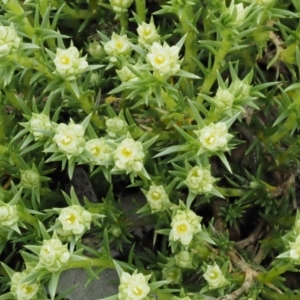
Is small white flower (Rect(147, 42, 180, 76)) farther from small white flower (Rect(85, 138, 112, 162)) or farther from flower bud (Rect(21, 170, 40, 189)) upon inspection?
flower bud (Rect(21, 170, 40, 189))

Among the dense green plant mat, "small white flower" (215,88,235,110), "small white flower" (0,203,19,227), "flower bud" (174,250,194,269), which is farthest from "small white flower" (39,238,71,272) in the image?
"small white flower" (215,88,235,110)

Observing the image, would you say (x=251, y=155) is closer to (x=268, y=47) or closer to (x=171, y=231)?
(x=268, y=47)

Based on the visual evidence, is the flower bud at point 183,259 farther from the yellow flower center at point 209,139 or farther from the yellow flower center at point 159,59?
the yellow flower center at point 159,59

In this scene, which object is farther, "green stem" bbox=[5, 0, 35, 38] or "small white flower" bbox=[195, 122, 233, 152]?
"green stem" bbox=[5, 0, 35, 38]

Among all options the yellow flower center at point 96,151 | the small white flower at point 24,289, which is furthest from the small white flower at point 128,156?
the small white flower at point 24,289

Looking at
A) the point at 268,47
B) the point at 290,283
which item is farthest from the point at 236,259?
the point at 268,47

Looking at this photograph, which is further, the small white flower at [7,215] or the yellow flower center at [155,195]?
the yellow flower center at [155,195]
